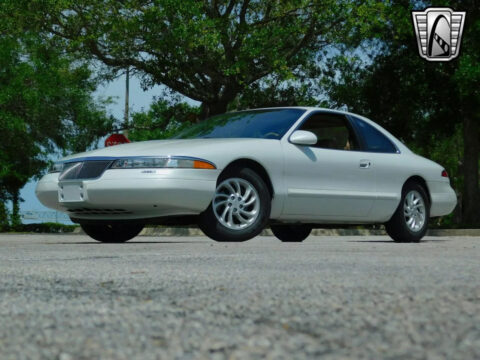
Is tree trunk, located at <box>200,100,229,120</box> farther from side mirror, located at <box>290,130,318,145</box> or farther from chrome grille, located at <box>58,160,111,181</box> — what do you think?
chrome grille, located at <box>58,160,111,181</box>

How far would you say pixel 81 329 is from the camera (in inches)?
106

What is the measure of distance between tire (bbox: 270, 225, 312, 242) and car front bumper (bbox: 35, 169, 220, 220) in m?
3.05

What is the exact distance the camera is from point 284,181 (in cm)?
894

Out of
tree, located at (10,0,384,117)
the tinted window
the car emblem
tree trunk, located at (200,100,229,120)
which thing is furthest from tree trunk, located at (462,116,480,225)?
the tinted window

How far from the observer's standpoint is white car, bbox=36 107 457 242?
27.3 feet

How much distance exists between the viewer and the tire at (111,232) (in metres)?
10.1

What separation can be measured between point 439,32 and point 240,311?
68.9 ft

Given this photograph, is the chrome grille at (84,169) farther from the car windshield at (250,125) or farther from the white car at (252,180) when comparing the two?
the car windshield at (250,125)

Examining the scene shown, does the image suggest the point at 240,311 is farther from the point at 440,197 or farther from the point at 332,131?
the point at 440,197

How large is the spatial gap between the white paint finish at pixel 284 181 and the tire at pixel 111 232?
927 millimetres

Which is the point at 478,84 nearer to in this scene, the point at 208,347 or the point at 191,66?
the point at 191,66

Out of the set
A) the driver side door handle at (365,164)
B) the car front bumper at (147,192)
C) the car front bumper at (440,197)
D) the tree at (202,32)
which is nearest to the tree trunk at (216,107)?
the tree at (202,32)

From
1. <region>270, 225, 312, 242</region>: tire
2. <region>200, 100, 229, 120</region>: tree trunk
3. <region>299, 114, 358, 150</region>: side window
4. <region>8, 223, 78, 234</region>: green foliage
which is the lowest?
<region>8, 223, 78, 234</region>: green foliage

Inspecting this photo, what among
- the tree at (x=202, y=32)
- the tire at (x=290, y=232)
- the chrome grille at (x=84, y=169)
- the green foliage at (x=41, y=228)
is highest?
the tree at (x=202, y=32)
